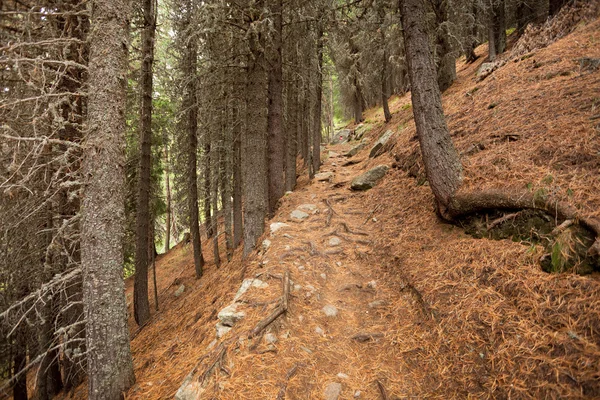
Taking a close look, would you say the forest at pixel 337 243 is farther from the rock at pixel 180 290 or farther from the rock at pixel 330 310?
the rock at pixel 180 290

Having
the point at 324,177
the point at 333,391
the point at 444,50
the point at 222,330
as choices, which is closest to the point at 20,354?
the point at 222,330

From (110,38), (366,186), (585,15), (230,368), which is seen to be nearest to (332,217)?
(366,186)

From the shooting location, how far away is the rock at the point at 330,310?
157 inches

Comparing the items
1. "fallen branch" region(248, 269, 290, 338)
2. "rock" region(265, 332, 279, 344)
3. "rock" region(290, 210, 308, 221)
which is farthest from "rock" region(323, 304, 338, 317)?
"rock" region(290, 210, 308, 221)

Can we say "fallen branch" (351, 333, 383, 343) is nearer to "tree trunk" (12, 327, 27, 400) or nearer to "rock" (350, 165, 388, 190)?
"rock" (350, 165, 388, 190)

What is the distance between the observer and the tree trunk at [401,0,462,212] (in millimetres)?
4609

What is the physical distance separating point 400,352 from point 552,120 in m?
4.82

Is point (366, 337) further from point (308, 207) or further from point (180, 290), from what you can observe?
point (180, 290)

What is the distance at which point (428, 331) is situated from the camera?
3359 mm

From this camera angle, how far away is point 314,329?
12.1ft

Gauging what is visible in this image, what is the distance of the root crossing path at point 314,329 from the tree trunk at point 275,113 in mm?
2496

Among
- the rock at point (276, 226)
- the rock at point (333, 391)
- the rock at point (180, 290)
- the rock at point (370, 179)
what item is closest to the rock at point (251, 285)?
the rock at point (276, 226)

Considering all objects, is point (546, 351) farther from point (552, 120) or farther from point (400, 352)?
point (552, 120)

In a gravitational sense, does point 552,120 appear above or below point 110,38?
below
